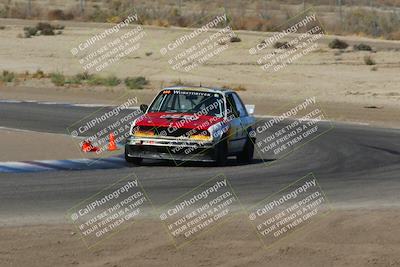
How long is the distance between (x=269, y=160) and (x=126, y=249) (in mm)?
9808

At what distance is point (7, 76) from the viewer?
4428 cm

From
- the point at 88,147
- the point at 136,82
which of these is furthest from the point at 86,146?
the point at 136,82

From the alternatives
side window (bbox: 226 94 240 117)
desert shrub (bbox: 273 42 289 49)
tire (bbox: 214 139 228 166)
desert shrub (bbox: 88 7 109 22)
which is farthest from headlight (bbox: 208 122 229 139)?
desert shrub (bbox: 88 7 109 22)

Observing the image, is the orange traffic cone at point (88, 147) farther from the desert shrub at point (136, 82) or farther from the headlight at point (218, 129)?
the desert shrub at point (136, 82)

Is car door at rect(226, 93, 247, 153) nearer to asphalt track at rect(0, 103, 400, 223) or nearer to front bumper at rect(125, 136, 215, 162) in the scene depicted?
asphalt track at rect(0, 103, 400, 223)

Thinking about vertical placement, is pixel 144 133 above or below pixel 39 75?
above

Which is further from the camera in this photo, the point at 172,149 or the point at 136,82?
the point at 136,82

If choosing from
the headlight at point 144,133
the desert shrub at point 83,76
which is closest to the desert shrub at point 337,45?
the desert shrub at point 83,76

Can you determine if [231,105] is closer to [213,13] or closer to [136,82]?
[136,82]

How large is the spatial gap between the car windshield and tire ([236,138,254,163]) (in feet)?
3.43

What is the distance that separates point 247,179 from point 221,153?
175cm

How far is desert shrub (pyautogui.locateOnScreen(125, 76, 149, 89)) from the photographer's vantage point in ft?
137

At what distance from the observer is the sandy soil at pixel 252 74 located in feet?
124

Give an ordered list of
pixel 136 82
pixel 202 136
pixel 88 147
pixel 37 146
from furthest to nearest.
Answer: pixel 136 82 < pixel 37 146 < pixel 88 147 < pixel 202 136
